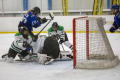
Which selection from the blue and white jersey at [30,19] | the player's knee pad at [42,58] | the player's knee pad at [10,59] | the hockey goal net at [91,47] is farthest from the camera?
the blue and white jersey at [30,19]

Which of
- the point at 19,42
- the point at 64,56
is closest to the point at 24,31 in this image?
the point at 19,42

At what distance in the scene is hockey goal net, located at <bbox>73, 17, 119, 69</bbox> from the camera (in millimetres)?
2547

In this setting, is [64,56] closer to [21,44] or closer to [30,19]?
[21,44]

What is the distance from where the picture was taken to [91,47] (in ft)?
8.56

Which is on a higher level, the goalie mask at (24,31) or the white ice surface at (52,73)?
the goalie mask at (24,31)

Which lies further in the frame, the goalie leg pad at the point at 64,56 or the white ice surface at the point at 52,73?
the goalie leg pad at the point at 64,56

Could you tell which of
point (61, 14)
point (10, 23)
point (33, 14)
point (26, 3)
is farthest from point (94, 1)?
point (33, 14)

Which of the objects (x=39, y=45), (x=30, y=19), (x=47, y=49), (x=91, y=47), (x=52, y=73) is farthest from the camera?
(x=30, y=19)

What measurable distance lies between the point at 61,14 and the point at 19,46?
564 cm

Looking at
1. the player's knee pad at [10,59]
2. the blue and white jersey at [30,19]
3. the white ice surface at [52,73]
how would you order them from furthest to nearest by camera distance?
1. the blue and white jersey at [30,19]
2. the player's knee pad at [10,59]
3. the white ice surface at [52,73]

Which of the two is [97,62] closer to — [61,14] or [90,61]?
[90,61]

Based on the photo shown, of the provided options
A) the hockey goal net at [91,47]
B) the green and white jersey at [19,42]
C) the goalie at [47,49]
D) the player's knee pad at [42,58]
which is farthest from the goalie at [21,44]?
the hockey goal net at [91,47]

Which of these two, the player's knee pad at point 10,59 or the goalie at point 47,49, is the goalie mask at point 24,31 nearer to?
the goalie at point 47,49

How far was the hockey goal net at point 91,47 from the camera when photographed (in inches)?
100
